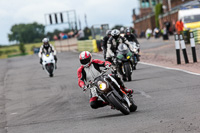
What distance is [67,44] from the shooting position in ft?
204

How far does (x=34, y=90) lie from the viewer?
17.0m

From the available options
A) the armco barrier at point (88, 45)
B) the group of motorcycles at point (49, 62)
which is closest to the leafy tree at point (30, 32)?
the armco barrier at point (88, 45)

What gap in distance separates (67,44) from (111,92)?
5355 cm

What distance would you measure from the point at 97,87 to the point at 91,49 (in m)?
35.6

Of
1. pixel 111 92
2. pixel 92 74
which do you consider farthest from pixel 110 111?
pixel 111 92

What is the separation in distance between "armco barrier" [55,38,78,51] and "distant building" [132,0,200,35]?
12.5m

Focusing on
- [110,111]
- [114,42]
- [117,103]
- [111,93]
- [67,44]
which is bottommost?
[110,111]

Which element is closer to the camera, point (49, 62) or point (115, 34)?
point (115, 34)

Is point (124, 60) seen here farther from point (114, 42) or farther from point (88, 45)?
point (88, 45)

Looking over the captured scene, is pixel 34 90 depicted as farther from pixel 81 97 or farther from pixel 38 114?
pixel 38 114

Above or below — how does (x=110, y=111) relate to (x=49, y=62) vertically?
below

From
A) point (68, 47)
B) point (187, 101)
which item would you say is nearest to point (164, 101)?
point (187, 101)

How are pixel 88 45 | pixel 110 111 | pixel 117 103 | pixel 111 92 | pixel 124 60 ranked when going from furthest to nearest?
pixel 88 45, pixel 124 60, pixel 110 111, pixel 111 92, pixel 117 103

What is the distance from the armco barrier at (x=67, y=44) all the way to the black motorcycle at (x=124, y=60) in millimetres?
42793
